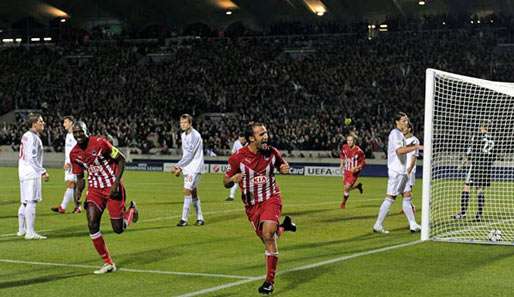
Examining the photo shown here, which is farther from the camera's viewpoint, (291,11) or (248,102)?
(291,11)

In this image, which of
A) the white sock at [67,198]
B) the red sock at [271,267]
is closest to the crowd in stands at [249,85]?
the white sock at [67,198]

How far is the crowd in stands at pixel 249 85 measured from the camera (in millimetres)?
46125

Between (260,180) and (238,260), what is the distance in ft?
8.25

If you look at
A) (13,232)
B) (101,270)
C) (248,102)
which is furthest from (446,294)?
(248,102)

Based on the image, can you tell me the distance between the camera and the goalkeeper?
58.5 ft

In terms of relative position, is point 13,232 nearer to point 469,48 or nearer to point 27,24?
point 469,48

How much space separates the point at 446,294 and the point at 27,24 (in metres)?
63.3

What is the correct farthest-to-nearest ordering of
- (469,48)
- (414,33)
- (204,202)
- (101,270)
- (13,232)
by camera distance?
(414,33) < (469,48) < (204,202) < (13,232) < (101,270)

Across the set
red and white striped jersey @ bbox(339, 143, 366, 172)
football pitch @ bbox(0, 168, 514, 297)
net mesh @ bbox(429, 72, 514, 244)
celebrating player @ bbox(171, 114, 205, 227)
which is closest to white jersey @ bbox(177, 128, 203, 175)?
celebrating player @ bbox(171, 114, 205, 227)

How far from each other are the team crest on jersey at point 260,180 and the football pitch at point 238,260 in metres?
1.24

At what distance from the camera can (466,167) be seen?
1800cm

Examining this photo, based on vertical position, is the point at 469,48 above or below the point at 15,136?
above

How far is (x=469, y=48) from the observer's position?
166ft

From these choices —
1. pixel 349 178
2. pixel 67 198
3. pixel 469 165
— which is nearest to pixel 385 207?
pixel 469 165
